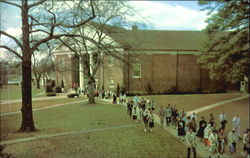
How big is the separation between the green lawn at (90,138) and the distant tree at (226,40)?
229 centimetres

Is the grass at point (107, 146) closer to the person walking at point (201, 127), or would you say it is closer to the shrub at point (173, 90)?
the person walking at point (201, 127)

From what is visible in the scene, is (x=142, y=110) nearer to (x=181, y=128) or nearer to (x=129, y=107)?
(x=129, y=107)

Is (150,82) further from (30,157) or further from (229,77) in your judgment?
(30,157)

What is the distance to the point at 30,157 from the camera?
5812 mm

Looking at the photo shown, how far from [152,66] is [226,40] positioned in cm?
221

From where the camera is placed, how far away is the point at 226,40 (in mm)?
6914

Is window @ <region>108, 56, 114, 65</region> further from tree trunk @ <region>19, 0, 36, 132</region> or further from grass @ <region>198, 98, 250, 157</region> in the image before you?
grass @ <region>198, 98, 250, 157</region>

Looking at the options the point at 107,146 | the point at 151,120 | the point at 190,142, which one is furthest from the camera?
the point at 151,120

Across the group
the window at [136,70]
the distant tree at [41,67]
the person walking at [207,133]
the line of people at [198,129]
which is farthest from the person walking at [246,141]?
the distant tree at [41,67]

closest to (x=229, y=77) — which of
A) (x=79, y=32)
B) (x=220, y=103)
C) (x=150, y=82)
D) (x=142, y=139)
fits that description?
(x=220, y=103)

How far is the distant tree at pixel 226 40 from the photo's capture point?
22.1 ft

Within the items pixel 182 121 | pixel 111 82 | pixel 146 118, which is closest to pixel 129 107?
pixel 146 118

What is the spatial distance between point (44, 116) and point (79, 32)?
103 inches

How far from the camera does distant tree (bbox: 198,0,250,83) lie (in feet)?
22.1
